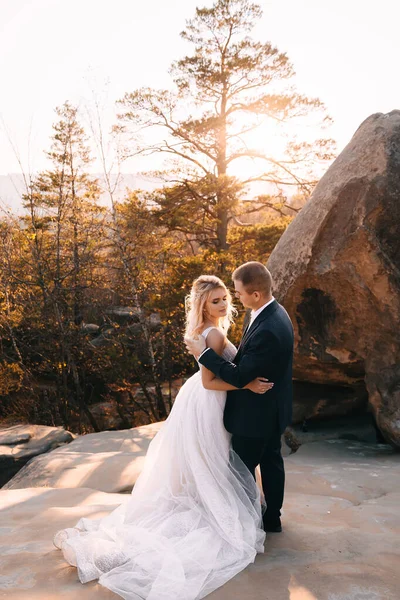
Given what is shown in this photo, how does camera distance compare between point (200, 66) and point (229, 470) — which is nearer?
point (229, 470)

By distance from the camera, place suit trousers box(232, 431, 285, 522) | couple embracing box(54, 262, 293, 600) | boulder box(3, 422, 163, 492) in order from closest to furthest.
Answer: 1. couple embracing box(54, 262, 293, 600)
2. suit trousers box(232, 431, 285, 522)
3. boulder box(3, 422, 163, 492)

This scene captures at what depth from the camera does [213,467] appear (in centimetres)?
310

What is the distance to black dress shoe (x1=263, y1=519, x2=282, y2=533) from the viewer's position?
10.5 feet

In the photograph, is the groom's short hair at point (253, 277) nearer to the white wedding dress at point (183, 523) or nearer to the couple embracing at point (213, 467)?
the couple embracing at point (213, 467)

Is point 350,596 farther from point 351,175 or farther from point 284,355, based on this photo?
point 351,175

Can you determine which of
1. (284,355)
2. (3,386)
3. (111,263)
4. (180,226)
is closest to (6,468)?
(3,386)

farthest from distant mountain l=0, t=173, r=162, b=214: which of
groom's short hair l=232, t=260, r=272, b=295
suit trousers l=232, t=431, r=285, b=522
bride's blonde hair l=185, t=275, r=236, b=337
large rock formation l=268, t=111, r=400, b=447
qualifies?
suit trousers l=232, t=431, r=285, b=522

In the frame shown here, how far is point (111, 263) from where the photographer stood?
42.3 ft

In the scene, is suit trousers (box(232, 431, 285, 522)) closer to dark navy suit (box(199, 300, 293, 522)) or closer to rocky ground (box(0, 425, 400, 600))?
dark navy suit (box(199, 300, 293, 522))

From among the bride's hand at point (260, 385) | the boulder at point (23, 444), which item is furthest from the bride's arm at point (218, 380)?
the boulder at point (23, 444)

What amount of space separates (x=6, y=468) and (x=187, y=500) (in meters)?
5.07

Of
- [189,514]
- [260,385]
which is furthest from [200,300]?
[189,514]

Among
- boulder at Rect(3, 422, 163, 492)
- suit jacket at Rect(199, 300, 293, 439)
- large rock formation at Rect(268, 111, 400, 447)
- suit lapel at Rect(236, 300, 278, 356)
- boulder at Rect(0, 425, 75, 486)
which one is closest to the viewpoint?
suit jacket at Rect(199, 300, 293, 439)

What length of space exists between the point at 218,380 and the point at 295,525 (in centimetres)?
121
